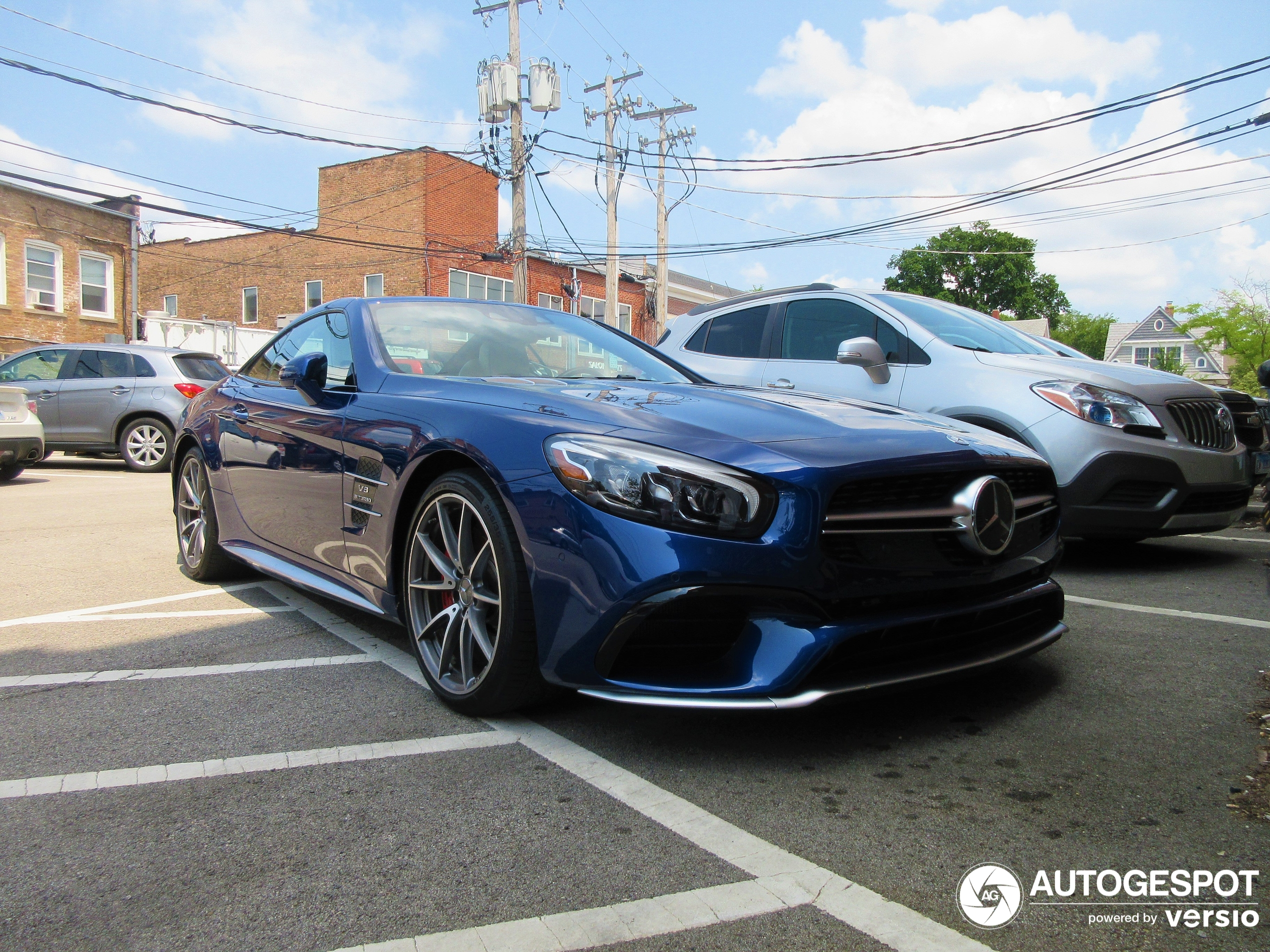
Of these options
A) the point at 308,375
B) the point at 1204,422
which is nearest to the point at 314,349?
the point at 308,375

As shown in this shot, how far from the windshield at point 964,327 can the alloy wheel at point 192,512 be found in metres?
4.18

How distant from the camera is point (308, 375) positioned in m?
3.71

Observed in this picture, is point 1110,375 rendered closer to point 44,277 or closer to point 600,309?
point 44,277

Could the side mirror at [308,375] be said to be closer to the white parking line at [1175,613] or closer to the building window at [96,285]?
the white parking line at [1175,613]

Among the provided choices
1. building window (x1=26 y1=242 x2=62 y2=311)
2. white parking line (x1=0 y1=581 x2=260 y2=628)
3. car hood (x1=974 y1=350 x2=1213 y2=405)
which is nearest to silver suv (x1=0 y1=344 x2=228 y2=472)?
white parking line (x1=0 y1=581 x2=260 y2=628)

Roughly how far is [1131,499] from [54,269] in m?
26.2

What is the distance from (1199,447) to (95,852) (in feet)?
17.3

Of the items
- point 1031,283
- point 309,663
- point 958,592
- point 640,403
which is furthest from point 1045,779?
point 1031,283

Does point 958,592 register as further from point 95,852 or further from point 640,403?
point 95,852

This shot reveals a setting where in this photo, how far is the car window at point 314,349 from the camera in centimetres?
382

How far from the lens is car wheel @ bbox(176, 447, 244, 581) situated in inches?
190

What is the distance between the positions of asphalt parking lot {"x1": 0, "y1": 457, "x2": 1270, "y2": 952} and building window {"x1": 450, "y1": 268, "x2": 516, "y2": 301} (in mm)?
29971

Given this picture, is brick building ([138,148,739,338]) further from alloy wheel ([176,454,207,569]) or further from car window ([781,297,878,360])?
alloy wheel ([176,454,207,569])

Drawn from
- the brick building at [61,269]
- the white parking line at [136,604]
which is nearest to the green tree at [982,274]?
the brick building at [61,269]
